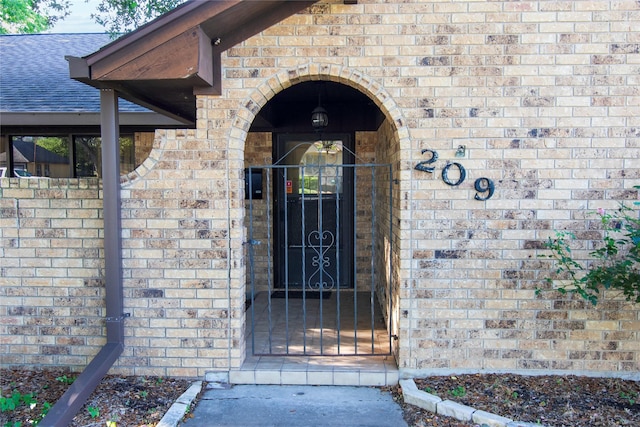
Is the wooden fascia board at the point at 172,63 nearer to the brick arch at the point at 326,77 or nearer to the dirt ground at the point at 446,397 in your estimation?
the brick arch at the point at 326,77

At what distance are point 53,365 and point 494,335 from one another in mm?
3900

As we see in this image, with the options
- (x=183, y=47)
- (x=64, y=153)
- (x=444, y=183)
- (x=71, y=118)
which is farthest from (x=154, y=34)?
(x=64, y=153)

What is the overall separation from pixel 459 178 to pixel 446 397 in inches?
69.2

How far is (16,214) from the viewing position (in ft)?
12.9

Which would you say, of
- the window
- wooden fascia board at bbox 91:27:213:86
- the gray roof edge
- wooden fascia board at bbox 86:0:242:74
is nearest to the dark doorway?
the gray roof edge

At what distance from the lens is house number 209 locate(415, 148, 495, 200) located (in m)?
3.73

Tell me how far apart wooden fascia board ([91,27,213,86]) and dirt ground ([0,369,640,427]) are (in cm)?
250

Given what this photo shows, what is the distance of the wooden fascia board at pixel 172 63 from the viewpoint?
3336 millimetres

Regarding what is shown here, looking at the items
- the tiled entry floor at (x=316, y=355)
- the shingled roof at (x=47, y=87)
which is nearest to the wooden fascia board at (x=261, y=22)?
the shingled roof at (x=47, y=87)

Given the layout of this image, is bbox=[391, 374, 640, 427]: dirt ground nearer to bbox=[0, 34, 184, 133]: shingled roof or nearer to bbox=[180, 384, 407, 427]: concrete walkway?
bbox=[180, 384, 407, 427]: concrete walkway

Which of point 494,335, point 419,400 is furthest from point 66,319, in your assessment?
point 494,335

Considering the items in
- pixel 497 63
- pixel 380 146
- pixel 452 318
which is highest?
pixel 497 63

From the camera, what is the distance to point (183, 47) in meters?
3.35

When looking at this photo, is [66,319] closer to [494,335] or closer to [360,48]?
[360,48]
